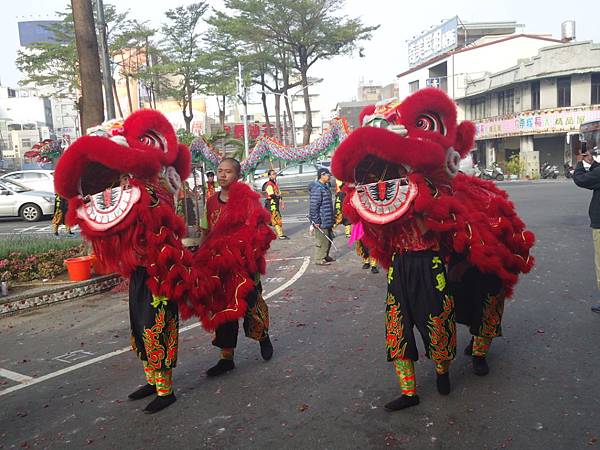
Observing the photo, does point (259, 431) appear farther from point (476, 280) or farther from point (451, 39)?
point (451, 39)

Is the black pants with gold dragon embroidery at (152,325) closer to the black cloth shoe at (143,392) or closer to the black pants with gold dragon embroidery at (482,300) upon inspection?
the black cloth shoe at (143,392)

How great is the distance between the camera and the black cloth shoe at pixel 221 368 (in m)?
4.36

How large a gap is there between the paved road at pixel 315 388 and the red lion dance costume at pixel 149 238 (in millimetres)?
430

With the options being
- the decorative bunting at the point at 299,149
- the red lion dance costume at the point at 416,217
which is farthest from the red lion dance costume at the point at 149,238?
the decorative bunting at the point at 299,149

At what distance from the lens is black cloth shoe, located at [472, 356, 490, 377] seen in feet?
13.3

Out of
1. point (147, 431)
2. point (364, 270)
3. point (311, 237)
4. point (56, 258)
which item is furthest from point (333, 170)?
point (311, 237)

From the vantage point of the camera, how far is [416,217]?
3.44 metres

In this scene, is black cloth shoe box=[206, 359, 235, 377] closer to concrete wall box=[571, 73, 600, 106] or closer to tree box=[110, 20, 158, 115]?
tree box=[110, 20, 158, 115]

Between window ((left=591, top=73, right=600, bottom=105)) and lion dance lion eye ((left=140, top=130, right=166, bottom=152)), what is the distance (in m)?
31.0

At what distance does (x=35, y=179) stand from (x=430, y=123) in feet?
64.3

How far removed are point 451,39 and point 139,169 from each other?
144ft

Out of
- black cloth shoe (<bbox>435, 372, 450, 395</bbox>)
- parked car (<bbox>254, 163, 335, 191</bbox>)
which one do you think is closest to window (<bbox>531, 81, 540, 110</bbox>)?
parked car (<bbox>254, 163, 335, 191</bbox>)

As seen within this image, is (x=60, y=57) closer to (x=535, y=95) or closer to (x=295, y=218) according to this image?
(x=295, y=218)

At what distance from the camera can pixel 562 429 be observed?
10.4 ft
